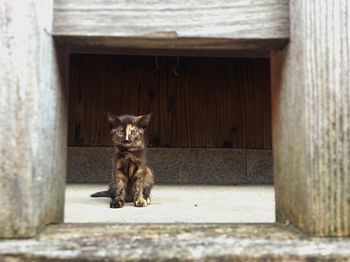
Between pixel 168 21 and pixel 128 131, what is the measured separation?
6.40 ft

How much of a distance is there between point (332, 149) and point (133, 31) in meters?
0.54

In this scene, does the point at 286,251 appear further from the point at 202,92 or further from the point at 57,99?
the point at 202,92

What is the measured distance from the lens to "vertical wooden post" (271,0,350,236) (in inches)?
37.1

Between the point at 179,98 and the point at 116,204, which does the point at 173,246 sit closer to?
the point at 116,204

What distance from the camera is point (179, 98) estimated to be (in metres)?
4.64

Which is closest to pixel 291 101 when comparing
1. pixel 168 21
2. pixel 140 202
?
pixel 168 21

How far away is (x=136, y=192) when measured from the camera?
2.78m

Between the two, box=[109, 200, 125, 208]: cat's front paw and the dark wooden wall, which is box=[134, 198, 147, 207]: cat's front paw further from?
the dark wooden wall

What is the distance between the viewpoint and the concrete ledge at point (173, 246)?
84 cm

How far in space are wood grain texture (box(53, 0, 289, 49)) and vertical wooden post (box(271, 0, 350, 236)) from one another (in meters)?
0.09

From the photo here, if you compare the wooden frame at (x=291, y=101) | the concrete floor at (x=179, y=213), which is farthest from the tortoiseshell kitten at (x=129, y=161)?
the wooden frame at (x=291, y=101)

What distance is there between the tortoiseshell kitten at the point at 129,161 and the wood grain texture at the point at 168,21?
6.12ft

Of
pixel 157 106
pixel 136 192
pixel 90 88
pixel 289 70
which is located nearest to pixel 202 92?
pixel 157 106

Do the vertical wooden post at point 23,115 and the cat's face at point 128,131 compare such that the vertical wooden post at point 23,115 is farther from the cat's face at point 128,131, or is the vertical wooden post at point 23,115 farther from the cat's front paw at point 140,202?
the cat's face at point 128,131
